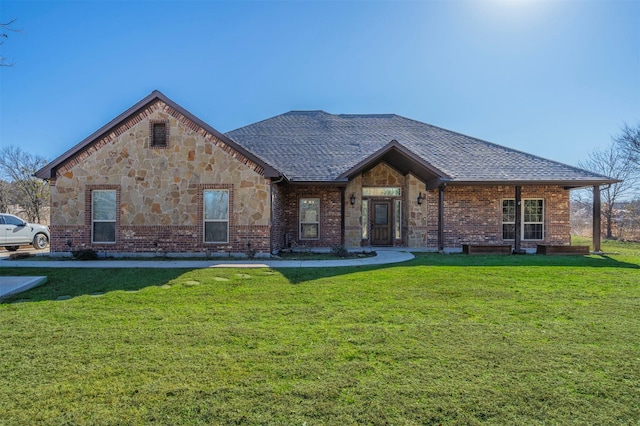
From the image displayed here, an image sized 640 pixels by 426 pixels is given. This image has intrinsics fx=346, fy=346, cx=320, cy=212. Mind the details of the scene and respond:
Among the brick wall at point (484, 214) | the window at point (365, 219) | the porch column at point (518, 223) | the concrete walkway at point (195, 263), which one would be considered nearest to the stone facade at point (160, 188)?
the concrete walkway at point (195, 263)

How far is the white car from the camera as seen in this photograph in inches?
556

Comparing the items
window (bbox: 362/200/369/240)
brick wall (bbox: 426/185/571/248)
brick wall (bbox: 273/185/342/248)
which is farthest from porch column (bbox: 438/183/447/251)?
brick wall (bbox: 273/185/342/248)

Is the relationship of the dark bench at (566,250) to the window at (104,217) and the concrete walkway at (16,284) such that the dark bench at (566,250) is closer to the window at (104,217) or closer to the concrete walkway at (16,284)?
the concrete walkway at (16,284)

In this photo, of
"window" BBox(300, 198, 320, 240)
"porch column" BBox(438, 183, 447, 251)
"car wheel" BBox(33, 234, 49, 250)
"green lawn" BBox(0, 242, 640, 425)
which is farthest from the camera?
"car wheel" BBox(33, 234, 49, 250)

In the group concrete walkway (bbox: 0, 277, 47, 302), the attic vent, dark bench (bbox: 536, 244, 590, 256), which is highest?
the attic vent

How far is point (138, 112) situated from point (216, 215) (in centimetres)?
440

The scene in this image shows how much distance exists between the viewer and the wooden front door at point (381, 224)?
1550 centimetres

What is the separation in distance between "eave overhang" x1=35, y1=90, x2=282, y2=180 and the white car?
4348mm

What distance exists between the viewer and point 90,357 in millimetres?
3775

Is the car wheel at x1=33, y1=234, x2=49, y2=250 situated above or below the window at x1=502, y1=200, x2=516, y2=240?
below

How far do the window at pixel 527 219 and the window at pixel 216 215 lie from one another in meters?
11.6

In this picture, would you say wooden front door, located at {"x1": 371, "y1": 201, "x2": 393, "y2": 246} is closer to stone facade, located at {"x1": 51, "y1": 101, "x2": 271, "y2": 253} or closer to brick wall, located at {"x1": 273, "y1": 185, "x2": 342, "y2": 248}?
brick wall, located at {"x1": 273, "y1": 185, "x2": 342, "y2": 248}

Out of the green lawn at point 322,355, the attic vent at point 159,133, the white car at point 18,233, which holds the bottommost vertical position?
the green lawn at point 322,355

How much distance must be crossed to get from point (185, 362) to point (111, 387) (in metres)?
0.70
